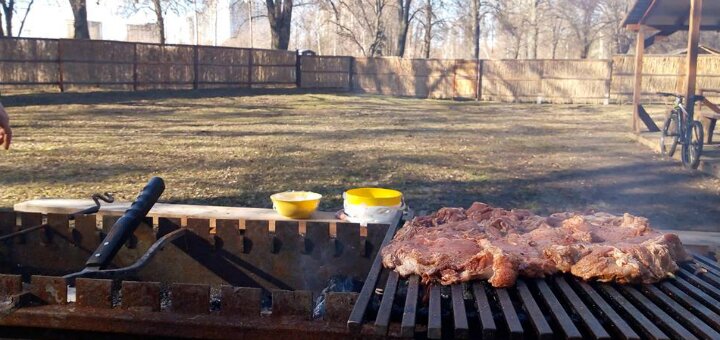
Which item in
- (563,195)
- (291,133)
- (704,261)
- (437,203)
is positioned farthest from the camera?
(291,133)

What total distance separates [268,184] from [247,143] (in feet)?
13.5

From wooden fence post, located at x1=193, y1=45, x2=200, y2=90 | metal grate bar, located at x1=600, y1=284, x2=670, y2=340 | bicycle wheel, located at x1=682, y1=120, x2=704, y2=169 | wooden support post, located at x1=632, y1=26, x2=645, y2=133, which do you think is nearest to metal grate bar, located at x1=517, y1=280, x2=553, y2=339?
metal grate bar, located at x1=600, y1=284, x2=670, y2=340

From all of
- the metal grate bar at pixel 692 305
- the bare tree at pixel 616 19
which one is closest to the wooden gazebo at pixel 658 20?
the metal grate bar at pixel 692 305

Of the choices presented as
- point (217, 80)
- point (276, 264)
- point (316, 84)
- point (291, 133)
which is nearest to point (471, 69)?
point (316, 84)

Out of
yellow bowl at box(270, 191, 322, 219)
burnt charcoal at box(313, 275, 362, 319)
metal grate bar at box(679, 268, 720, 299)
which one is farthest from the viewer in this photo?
yellow bowl at box(270, 191, 322, 219)

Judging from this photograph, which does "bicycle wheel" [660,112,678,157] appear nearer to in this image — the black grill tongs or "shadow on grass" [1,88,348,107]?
the black grill tongs

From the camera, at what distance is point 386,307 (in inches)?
84.8

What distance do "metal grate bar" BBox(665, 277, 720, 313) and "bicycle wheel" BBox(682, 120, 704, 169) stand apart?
25.8ft

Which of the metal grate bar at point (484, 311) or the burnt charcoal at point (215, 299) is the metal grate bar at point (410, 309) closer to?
the metal grate bar at point (484, 311)

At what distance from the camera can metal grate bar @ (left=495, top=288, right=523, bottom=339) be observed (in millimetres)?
1942

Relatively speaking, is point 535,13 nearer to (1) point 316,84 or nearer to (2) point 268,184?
(1) point 316,84

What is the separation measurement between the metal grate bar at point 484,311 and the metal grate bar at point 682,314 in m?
0.63

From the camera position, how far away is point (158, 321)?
7.22ft

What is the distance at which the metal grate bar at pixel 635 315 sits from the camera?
6.40 ft
